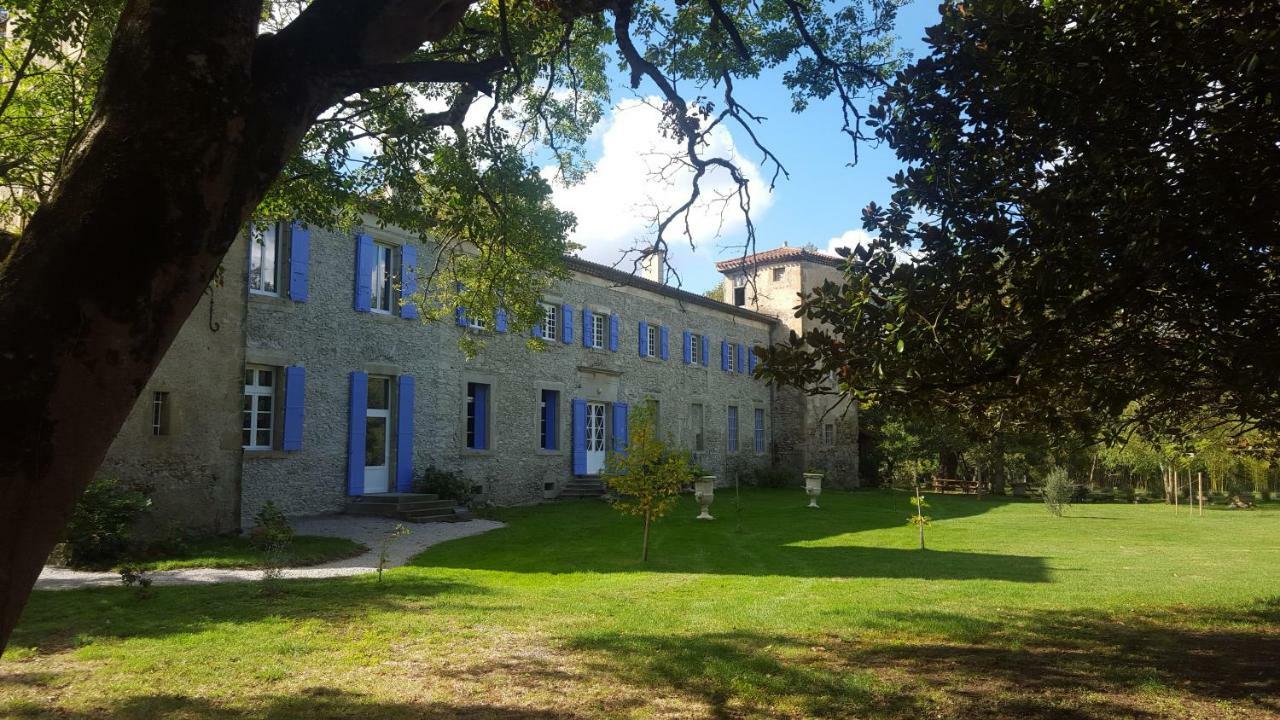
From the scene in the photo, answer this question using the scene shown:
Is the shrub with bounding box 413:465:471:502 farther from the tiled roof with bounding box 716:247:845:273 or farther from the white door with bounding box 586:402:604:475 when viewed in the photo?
the tiled roof with bounding box 716:247:845:273

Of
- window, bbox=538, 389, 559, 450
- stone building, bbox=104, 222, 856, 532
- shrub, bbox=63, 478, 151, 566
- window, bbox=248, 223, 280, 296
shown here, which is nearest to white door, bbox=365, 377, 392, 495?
stone building, bbox=104, 222, 856, 532

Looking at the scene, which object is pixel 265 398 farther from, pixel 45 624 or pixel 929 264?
pixel 929 264

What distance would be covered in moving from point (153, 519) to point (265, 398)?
3.54 meters

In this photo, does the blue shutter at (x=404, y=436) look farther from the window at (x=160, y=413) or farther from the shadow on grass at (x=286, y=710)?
the shadow on grass at (x=286, y=710)

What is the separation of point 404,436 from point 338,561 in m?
6.03

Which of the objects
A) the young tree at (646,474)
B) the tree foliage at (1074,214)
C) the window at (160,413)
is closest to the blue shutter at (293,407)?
the window at (160,413)

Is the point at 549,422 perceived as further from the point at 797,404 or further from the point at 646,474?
the point at 797,404

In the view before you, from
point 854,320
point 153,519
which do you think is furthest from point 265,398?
point 854,320

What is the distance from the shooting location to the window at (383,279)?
54.5 ft

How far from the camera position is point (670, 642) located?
606 cm

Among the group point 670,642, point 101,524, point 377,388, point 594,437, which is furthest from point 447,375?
point 670,642

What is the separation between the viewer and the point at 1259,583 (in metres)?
10.1

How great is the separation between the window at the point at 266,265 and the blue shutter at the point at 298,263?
0.25m

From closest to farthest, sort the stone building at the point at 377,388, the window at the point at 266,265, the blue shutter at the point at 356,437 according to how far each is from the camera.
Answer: the stone building at the point at 377,388, the window at the point at 266,265, the blue shutter at the point at 356,437
